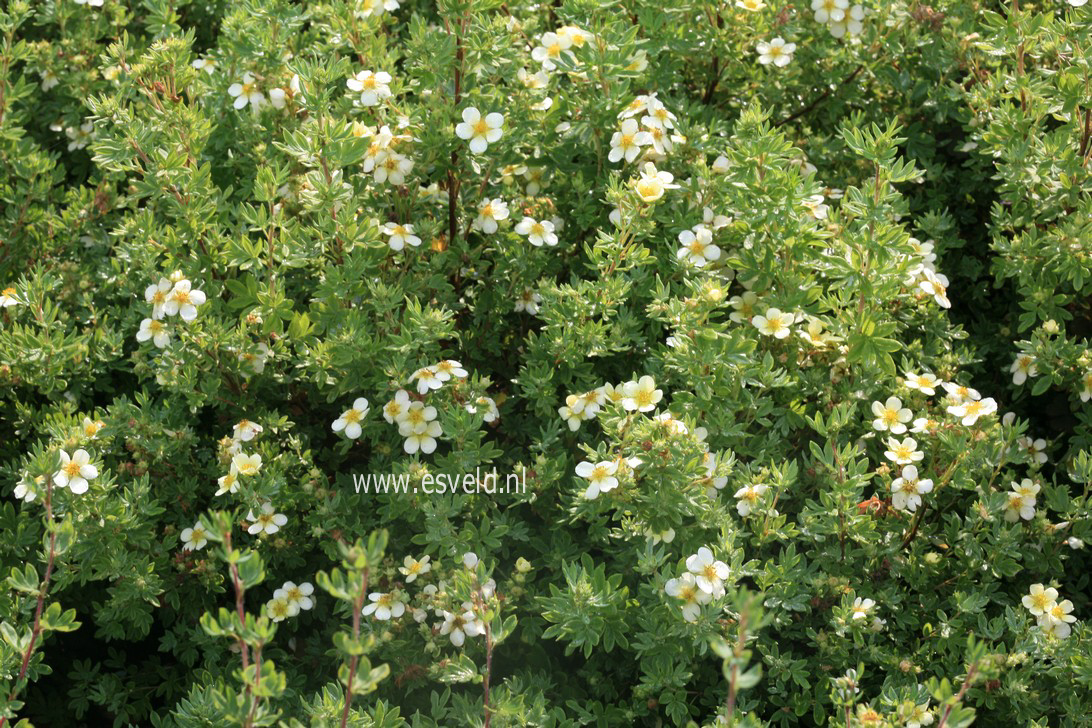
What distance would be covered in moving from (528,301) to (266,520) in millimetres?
886

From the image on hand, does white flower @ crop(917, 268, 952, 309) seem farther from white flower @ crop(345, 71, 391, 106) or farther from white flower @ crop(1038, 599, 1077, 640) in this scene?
white flower @ crop(345, 71, 391, 106)

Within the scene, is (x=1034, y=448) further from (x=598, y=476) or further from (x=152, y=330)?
(x=152, y=330)

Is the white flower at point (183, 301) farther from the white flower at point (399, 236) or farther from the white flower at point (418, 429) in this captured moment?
the white flower at point (418, 429)

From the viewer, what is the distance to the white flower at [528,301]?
308cm

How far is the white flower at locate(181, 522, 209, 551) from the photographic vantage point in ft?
9.33

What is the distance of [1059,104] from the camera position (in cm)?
313

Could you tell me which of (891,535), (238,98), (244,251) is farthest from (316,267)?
(891,535)

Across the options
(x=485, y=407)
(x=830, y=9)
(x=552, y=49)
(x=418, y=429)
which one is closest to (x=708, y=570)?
(x=485, y=407)

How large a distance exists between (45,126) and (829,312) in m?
2.68

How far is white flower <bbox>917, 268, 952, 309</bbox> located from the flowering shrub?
0.01 m

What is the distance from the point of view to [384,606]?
8.84ft

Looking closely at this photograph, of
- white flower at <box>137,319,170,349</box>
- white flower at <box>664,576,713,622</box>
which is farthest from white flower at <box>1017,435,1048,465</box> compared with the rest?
white flower at <box>137,319,170,349</box>

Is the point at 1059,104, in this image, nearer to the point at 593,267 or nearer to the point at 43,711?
the point at 593,267

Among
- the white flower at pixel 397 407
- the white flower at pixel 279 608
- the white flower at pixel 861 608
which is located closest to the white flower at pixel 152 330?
the white flower at pixel 397 407
